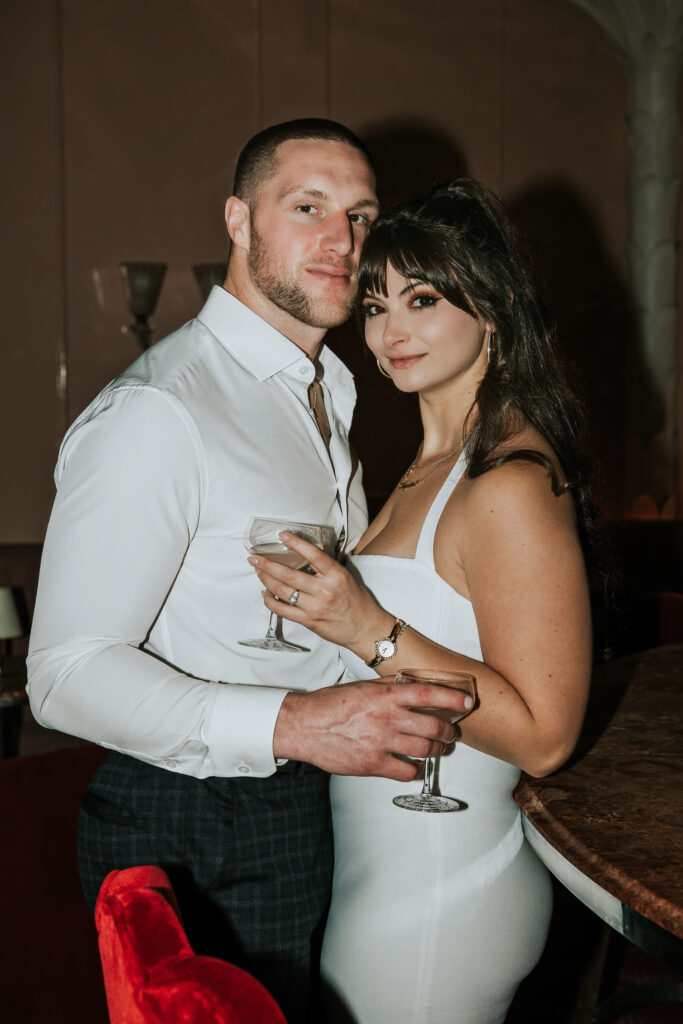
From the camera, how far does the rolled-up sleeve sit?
4.70 ft

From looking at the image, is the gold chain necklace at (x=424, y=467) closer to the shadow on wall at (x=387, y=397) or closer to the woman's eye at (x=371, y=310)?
the woman's eye at (x=371, y=310)

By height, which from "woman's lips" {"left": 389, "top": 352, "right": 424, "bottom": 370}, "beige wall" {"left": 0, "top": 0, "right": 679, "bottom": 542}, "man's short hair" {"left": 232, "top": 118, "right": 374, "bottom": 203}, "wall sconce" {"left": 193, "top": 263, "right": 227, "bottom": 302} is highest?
"beige wall" {"left": 0, "top": 0, "right": 679, "bottom": 542}

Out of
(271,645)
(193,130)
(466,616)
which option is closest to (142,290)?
(193,130)

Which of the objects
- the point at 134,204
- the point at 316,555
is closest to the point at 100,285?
the point at 134,204

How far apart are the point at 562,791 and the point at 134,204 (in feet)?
16.0

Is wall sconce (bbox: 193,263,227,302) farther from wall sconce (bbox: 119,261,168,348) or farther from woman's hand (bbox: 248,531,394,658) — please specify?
woman's hand (bbox: 248,531,394,658)

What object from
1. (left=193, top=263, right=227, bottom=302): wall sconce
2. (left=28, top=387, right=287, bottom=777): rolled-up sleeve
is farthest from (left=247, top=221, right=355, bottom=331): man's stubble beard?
(left=193, top=263, right=227, bottom=302): wall sconce

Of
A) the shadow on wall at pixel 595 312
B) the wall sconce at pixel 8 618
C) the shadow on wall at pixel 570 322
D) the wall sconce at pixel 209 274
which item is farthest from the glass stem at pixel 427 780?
the shadow on wall at pixel 595 312

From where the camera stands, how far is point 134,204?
5520 millimetres

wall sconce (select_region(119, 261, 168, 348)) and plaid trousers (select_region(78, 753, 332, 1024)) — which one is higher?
wall sconce (select_region(119, 261, 168, 348))

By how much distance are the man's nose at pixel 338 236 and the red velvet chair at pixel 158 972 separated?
4.41ft

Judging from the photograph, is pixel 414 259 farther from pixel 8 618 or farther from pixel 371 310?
pixel 8 618

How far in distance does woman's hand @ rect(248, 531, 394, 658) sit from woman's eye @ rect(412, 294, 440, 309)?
59 centimetres

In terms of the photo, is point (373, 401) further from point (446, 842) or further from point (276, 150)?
point (446, 842)
